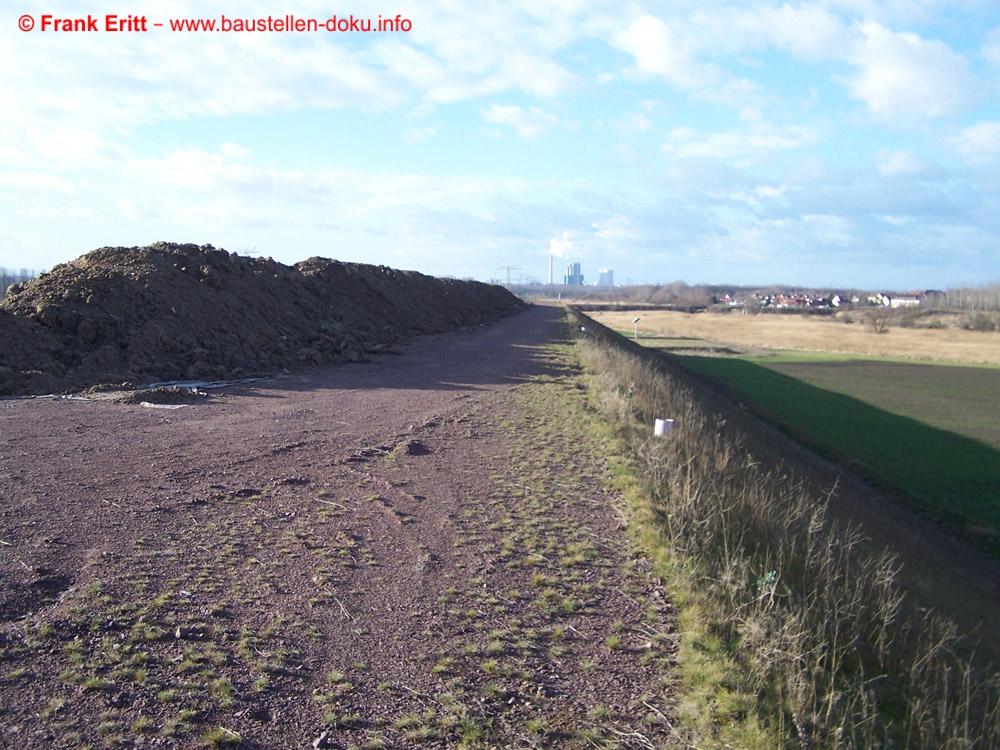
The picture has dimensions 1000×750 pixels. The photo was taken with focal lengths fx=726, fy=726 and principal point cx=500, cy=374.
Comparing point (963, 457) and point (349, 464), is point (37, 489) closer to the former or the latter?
point (349, 464)

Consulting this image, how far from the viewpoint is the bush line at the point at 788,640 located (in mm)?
3865

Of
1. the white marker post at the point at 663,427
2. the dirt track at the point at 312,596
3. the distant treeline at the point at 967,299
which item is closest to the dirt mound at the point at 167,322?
the dirt track at the point at 312,596

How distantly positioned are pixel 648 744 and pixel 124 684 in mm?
2593

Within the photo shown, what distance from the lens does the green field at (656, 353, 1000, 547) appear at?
19812mm

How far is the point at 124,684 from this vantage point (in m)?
3.59

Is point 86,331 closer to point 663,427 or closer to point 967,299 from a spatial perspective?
point 663,427

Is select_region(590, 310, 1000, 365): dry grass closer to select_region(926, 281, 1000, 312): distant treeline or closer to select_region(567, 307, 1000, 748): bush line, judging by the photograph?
select_region(926, 281, 1000, 312): distant treeline

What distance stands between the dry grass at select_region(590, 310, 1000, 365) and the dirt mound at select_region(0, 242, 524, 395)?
2247 inches

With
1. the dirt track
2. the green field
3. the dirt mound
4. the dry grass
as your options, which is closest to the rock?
the dirt mound

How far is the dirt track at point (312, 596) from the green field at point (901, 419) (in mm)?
14257

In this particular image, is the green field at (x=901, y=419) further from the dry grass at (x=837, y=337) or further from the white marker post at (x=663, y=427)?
the dry grass at (x=837, y=337)

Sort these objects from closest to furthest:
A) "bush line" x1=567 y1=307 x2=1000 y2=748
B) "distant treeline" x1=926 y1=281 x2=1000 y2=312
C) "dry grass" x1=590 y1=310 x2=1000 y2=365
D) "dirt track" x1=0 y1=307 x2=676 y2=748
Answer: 1. "dirt track" x1=0 y1=307 x2=676 y2=748
2. "bush line" x1=567 y1=307 x2=1000 y2=748
3. "dry grass" x1=590 y1=310 x2=1000 y2=365
4. "distant treeline" x1=926 y1=281 x2=1000 y2=312

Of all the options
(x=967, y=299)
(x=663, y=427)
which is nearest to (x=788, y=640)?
(x=663, y=427)

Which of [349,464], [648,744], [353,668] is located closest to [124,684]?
[353,668]
